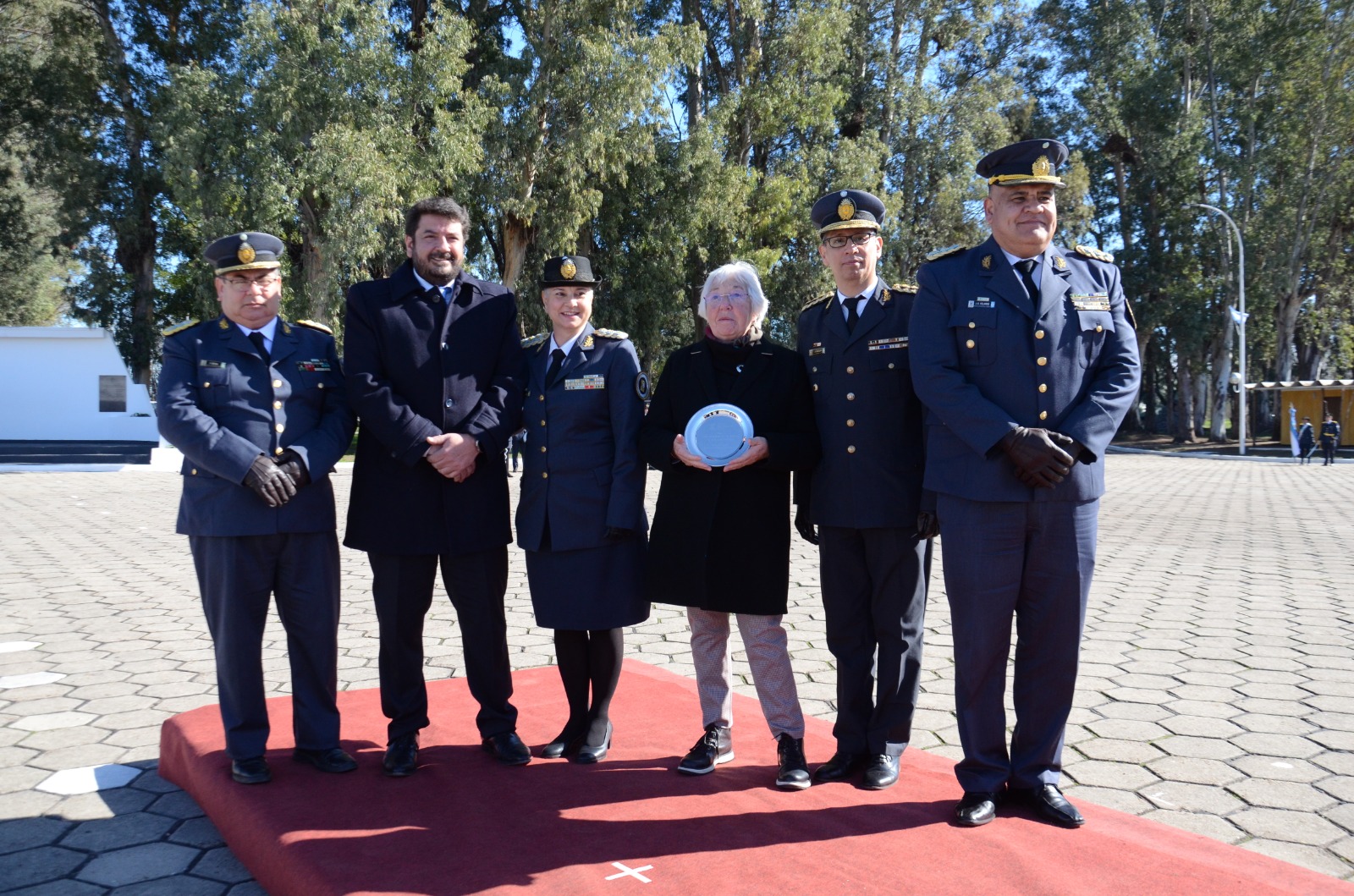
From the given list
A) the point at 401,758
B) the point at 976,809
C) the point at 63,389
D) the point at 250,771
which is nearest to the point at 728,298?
the point at 976,809

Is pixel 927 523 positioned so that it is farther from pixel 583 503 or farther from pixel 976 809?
pixel 583 503

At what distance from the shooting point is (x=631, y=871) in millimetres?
2963

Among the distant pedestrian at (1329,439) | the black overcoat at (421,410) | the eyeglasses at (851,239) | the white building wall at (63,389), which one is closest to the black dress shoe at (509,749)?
the black overcoat at (421,410)

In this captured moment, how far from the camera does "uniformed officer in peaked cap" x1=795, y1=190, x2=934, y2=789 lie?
3734mm

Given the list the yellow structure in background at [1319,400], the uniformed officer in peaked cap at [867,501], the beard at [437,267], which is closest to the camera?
the uniformed officer in peaked cap at [867,501]

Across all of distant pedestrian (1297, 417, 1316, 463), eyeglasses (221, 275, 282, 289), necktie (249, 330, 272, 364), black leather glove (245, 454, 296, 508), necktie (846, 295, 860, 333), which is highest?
eyeglasses (221, 275, 282, 289)

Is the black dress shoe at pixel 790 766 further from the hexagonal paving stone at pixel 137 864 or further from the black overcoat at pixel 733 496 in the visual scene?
the hexagonal paving stone at pixel 137 864

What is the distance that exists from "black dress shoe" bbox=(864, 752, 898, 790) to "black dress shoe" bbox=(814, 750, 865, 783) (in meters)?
0.09

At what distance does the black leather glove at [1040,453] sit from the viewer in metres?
3.25

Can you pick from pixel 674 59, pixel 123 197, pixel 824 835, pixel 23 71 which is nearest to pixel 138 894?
pixel 824 835

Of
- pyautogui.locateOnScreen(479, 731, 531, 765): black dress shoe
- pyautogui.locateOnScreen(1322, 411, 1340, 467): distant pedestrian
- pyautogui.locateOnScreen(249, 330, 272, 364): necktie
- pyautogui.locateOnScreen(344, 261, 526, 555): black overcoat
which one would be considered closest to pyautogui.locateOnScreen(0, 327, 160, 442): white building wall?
pyautogui.locateOnScreen(249, 330, 272, 364): necktie

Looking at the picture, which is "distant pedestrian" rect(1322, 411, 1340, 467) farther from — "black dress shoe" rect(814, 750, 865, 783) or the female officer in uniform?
the female officer in uniform

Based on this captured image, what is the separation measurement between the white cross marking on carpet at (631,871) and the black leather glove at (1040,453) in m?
1.67

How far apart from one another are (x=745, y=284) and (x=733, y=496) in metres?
0.80
